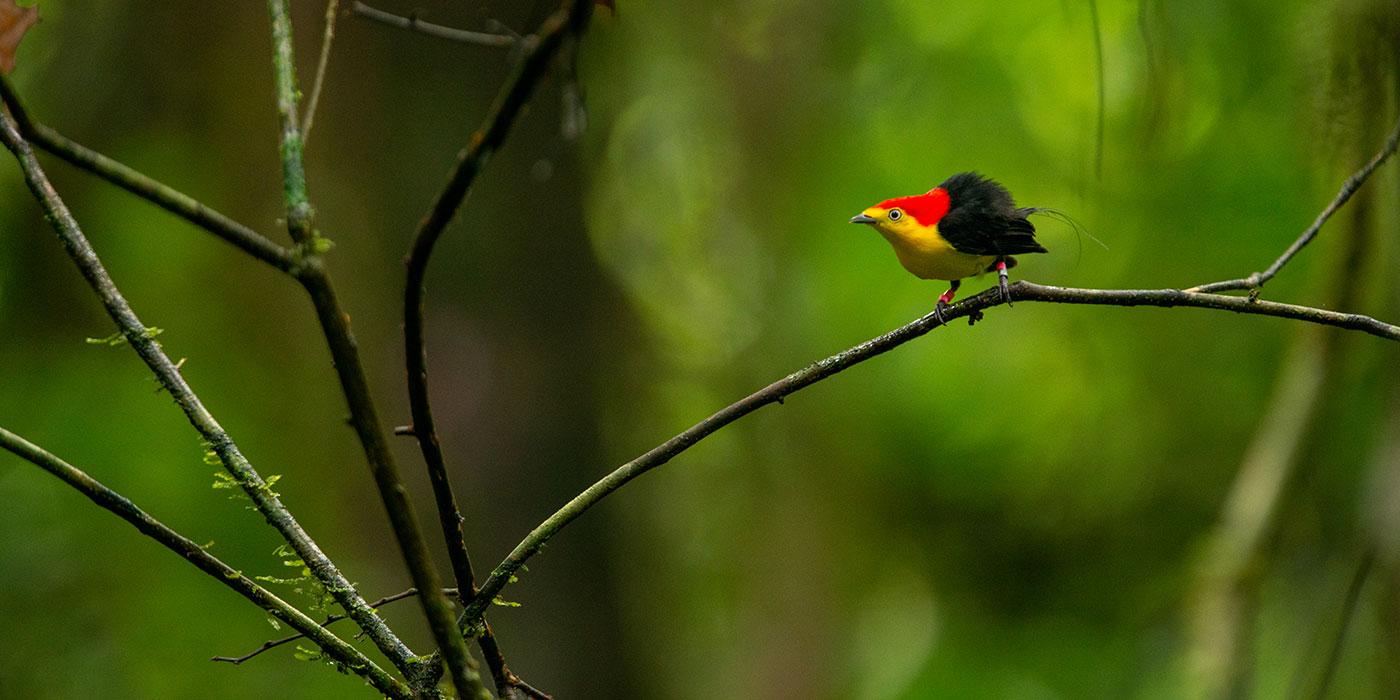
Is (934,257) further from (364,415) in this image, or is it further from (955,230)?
(364,415)

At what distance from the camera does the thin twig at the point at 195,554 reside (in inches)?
26.9

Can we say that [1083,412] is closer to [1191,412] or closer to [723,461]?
[1191,412]

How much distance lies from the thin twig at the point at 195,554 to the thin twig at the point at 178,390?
4 cm

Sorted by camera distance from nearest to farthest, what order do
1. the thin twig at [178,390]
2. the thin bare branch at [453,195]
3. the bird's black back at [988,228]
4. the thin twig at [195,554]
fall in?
the thin bare branch at [453,195] < the thin twig at [195,554] < the thin twig at [178,390] < the bird's black back at [988,228]

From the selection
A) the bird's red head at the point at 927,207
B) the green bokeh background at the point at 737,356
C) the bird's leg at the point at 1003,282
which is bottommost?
the bird's leg at the point at 1003,282

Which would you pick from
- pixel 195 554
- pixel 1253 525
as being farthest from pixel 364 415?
pixel 1253 525

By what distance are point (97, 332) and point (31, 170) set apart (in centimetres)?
549

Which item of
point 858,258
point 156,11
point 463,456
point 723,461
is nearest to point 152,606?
point 463,456

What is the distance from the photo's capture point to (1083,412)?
630 cm

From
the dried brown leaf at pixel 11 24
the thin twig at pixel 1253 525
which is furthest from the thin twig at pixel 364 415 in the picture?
the thin twig at pixel 1253 525

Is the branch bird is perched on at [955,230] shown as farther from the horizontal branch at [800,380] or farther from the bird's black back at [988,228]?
the horizontal branch at [800,380]

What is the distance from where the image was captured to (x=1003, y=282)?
50.0 inches

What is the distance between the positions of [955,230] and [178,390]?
92cm

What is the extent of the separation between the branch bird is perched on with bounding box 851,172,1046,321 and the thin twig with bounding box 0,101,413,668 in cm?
79
